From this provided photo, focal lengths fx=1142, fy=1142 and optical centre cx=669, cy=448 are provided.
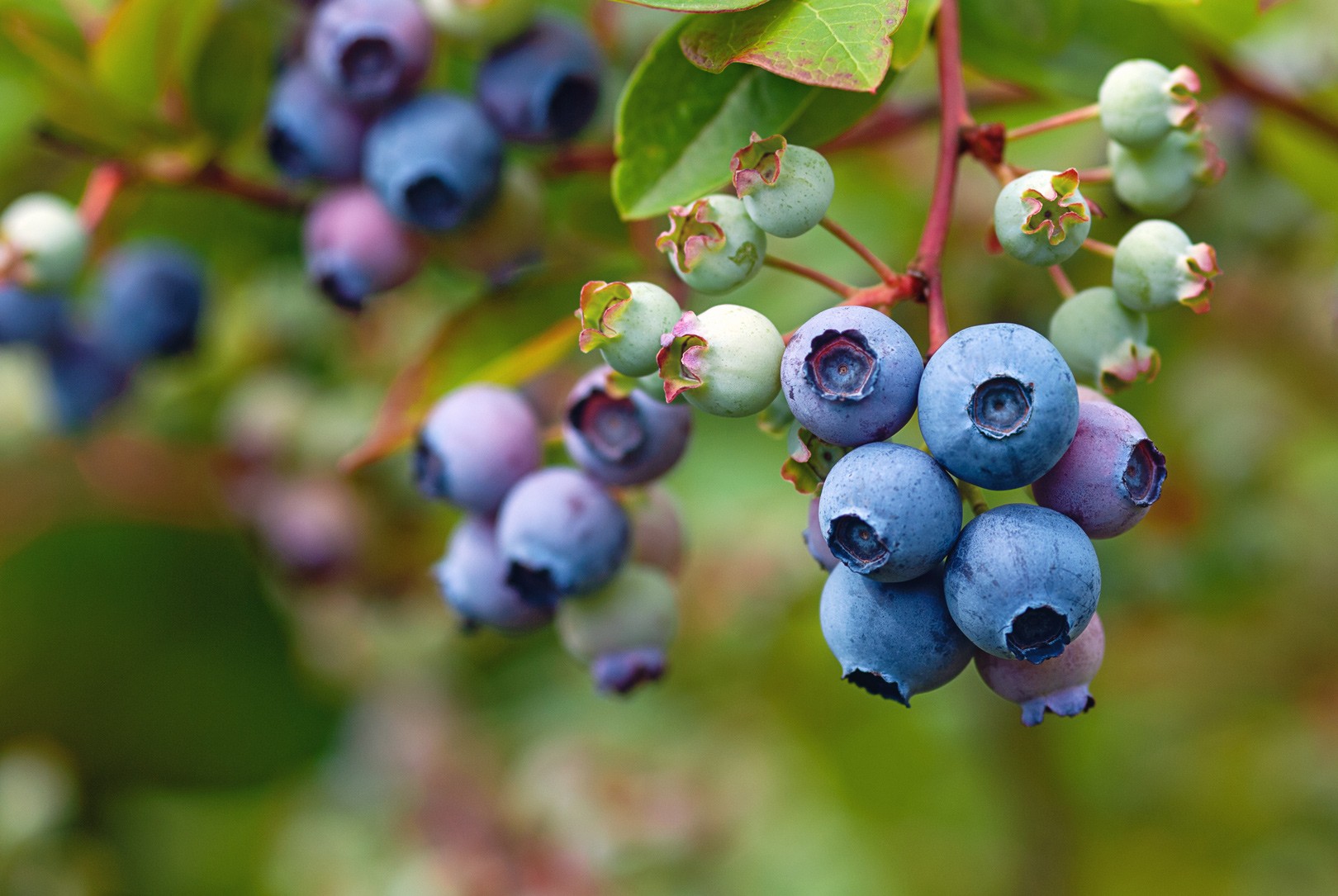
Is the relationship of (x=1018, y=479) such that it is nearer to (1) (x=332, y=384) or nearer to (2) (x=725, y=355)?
(2) (x=725, y=355)

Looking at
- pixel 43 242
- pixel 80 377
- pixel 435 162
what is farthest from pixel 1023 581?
pixel 80 377

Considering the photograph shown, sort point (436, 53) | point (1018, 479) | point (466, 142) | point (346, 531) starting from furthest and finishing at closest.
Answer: point (346, 531)
point (436, 53)
point (466, 142)
point (1018, 479)

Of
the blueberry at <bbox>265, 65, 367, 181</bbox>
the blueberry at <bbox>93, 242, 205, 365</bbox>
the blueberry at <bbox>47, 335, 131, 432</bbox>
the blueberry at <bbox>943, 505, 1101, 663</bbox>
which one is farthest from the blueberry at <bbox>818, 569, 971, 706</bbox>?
the blueberry at <bbox>47, 335, 131, 432</bbox>

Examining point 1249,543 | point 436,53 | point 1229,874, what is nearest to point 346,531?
point 436,53

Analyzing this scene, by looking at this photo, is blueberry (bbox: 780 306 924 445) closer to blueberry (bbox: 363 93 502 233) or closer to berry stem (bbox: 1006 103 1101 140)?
berry stem (bbox: 1006 103 1101 140)

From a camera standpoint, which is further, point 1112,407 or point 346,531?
point 346,531

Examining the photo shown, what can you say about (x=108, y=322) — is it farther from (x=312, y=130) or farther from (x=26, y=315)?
(x=312, y=130)

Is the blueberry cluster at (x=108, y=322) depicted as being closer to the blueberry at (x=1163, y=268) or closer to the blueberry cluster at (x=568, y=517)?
the blueberry cluster at (x=568, y=517)

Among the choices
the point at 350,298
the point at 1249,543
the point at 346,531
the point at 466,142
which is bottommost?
the point at 1249,543
